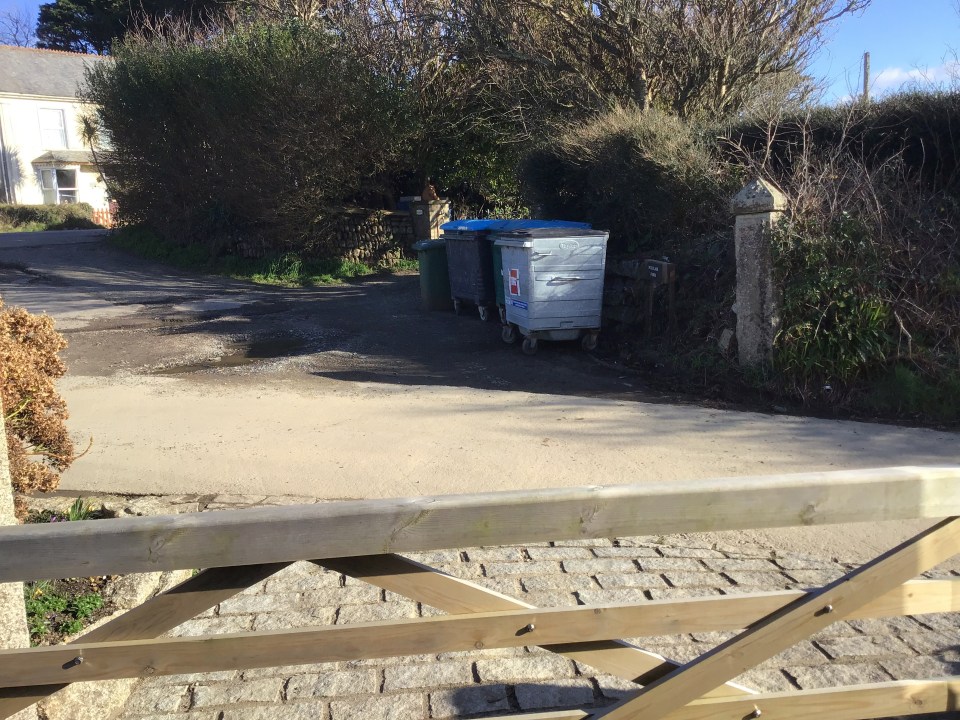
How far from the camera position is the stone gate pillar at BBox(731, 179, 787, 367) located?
341 inches

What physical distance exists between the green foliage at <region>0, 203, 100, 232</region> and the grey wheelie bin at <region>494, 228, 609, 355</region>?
27.7 metres

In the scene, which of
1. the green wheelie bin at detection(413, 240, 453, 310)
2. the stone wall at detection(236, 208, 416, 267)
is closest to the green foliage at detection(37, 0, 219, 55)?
the stone wall at detection(236, 208, 416, 267)

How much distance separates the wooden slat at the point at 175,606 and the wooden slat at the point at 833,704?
844 millimetres

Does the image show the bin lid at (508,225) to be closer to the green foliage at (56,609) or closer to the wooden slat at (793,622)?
the green foliage at (56,609)

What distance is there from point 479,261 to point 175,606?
34.8ft

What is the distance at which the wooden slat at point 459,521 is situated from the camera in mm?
2043

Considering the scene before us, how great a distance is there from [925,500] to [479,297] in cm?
1061

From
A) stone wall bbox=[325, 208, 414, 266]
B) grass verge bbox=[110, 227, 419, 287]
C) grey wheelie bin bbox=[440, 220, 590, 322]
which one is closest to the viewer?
grey wheelie bin bbox=[440, 220, 590, 322]

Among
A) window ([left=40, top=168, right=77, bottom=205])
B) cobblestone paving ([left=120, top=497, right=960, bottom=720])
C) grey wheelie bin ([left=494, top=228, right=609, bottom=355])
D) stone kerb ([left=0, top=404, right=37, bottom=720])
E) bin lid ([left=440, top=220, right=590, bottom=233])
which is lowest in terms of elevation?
cobblestone paving ([left=120, top=497, right=960, bottom=720])

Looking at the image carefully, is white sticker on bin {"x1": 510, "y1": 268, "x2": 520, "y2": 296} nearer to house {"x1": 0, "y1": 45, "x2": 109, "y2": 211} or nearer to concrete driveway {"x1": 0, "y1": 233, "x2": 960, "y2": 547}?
concrete driveway {"x1": 0, "y1": 233, "x2": 960, "y2": 547}

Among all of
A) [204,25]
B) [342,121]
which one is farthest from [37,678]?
[204,25]

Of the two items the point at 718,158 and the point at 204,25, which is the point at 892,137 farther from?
the point at 204,25

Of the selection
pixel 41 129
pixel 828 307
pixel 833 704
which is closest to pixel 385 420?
pixel 828 307

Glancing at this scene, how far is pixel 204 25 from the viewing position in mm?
27000
